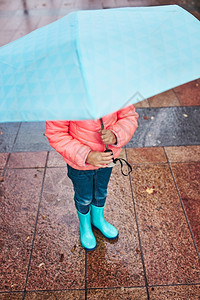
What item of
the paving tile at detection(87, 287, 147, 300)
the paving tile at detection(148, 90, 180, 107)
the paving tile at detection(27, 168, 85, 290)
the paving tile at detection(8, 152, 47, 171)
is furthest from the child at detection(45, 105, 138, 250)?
the paving tile at detection(148, 90, 180, 107)

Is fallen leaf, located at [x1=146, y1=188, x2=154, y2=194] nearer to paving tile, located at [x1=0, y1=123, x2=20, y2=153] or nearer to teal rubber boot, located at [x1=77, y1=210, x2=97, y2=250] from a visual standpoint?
teal rubber boot, located at [x1=77, y1=210, x2=97, y2=250]

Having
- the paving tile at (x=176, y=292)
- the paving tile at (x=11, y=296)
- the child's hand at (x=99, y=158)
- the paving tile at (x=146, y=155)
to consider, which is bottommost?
the paving tile at (x=176, y=292)

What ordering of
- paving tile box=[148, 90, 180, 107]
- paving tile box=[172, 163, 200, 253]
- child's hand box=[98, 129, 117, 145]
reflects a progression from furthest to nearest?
paving tile box=[148, 90, 180, 107] < paving tile box=[172, 163, 200, 253] < child's hand box=[98, 129, 117, 145]

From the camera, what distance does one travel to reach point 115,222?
10.3ft

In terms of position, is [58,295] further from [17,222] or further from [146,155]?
[146,155]

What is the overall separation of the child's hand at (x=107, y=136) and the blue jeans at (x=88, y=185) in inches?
15.9

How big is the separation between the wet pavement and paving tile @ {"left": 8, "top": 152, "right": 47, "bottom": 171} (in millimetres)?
15

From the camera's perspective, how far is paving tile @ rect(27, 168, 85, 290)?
Answer: 268 centimetres

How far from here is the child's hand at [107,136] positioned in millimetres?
1933

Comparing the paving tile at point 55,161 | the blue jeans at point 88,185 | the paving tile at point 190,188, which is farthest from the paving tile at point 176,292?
the paving tile at point 55,161

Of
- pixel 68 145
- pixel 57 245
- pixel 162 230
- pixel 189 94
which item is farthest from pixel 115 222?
pixel 189 94

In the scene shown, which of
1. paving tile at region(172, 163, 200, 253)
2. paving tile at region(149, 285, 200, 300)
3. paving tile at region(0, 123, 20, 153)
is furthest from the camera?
paving tile at region(0, 123, 20, 153)

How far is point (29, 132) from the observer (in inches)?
172

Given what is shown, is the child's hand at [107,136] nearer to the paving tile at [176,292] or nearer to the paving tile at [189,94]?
the paving tile at [176,292]
